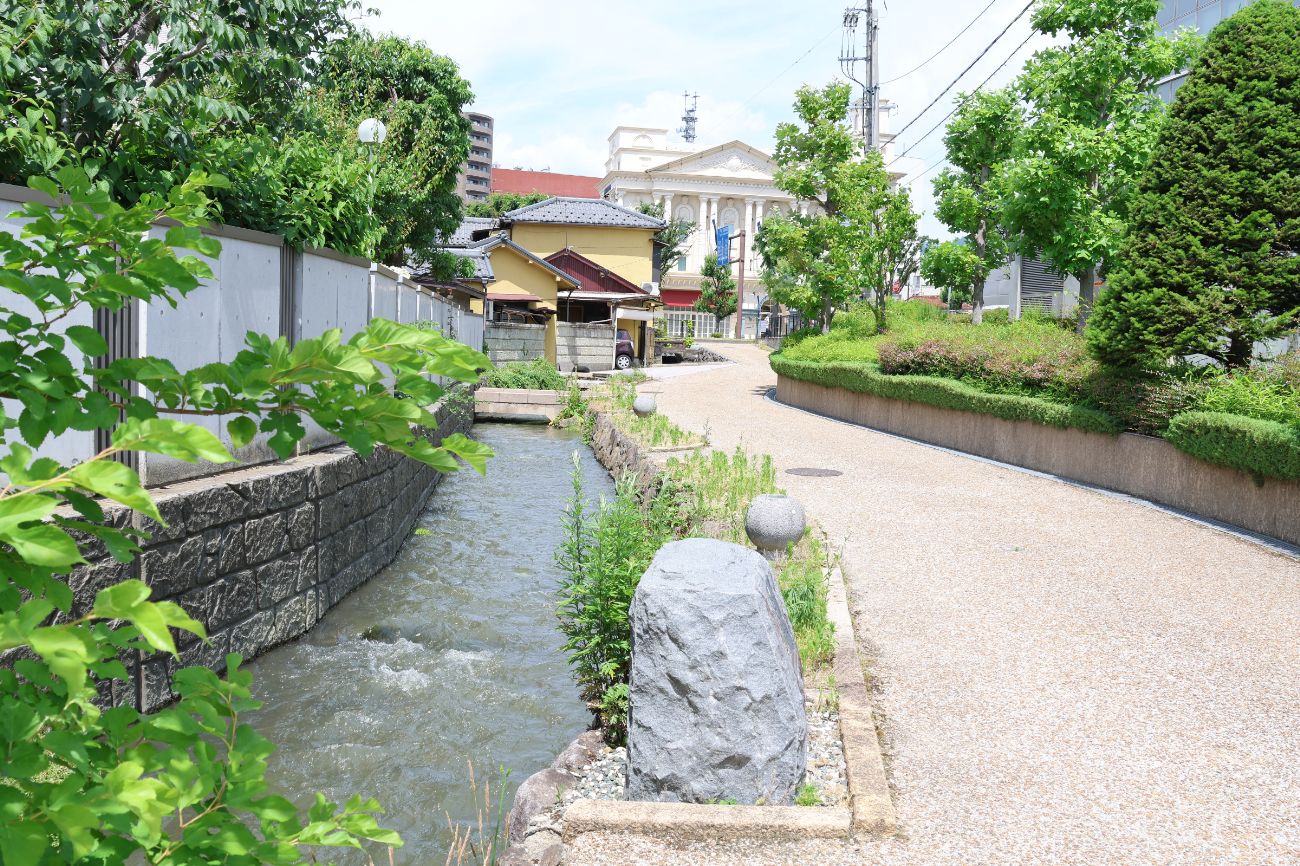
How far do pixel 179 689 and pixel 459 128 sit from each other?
27.2 metres

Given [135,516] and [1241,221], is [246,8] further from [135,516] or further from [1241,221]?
[1241,221]

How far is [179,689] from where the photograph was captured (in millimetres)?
1714

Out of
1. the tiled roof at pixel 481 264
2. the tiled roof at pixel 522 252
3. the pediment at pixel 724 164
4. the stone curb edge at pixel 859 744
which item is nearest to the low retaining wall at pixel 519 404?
the tiled roof at pixel 481 264

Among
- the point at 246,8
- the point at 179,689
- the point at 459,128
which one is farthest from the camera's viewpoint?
the point at 459,128

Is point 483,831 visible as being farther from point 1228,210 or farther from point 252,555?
point 1228,210

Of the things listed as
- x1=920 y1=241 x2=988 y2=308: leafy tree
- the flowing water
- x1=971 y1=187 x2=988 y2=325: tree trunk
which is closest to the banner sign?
x1=971 y1=187 x2=988 y2=325: tree trunk

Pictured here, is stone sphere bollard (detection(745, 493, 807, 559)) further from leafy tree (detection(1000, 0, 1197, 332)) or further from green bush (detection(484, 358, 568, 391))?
green bush (detection(484, 358, 568, 391))

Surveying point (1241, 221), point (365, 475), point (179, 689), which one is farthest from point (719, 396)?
point (179, 689)

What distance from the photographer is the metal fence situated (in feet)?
20.1

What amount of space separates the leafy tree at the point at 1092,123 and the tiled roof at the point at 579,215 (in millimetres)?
28703

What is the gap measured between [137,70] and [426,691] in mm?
6493

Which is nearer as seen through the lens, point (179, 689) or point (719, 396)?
point (179, 689)

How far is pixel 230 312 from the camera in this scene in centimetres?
766

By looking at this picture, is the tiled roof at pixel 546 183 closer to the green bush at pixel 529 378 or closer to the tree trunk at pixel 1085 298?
the green bush at pixel 529 378
